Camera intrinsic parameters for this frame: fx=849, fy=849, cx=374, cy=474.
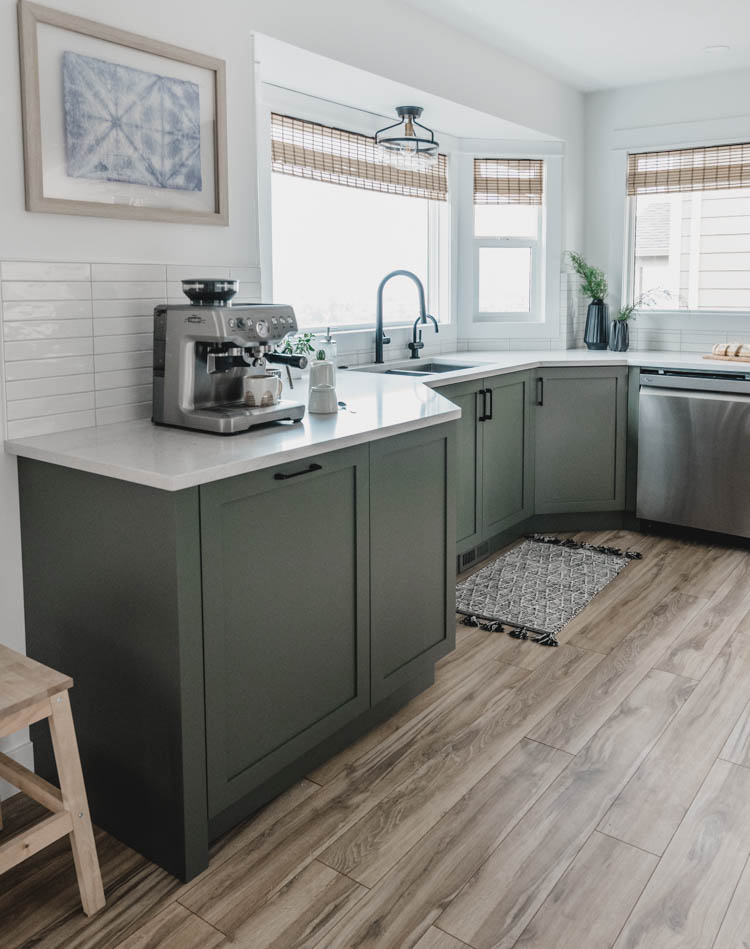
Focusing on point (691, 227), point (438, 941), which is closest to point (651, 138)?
point (691, 227)

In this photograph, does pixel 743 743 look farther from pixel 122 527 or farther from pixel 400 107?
pixel 400 107

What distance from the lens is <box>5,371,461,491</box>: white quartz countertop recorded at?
1795 millimetres

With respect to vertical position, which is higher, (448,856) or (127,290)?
(127,290)

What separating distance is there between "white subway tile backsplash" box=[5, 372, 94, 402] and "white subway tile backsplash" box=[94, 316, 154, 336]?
0.42 ft

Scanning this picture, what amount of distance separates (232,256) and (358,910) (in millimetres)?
1928

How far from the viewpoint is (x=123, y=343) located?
2406 millimetres

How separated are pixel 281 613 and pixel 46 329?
957 mm

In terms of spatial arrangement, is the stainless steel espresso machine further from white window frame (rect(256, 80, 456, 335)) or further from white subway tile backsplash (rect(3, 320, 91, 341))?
white window frame (rect(256, 80, 456, 335))

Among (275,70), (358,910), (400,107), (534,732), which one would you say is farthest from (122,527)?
(400,107)

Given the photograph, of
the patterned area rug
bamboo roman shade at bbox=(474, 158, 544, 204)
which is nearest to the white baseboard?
the patterned area rug

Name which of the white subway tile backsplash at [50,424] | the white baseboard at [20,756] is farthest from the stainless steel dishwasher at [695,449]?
the white baseboard at [20,756]

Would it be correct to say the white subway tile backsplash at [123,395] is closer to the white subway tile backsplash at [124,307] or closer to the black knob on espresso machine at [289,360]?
the white subway tile backsplash at [124,307]

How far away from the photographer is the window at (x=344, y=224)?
12.0ft

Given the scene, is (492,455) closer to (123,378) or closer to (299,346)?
(299,346)
